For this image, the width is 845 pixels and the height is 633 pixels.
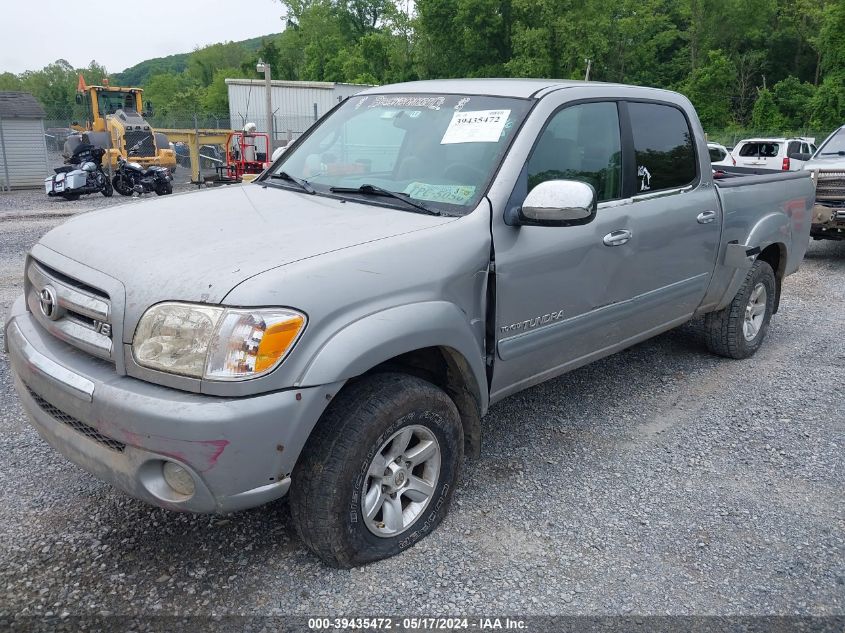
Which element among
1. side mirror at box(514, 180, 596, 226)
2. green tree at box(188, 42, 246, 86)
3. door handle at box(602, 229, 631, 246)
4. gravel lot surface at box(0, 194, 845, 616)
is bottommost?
gravel lot surface at box(0, 194, 845, 616)

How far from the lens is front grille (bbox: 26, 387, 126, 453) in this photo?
2.42m

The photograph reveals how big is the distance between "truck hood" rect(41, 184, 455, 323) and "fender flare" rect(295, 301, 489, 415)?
32 centimetres

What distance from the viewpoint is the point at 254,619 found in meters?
2.49

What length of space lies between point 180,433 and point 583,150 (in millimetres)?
2438

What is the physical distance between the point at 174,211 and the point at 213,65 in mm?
118457

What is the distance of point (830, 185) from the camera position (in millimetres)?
9484

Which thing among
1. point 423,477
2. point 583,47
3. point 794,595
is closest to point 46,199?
point 423,477

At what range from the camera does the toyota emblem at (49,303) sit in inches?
106

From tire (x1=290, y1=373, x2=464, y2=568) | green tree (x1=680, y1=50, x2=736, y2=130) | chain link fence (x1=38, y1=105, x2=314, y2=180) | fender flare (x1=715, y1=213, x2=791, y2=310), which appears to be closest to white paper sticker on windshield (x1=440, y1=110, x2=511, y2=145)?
tire (x1=290, y1=373, x2=464, y2=568)

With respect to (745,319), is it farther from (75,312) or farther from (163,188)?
(163,188)

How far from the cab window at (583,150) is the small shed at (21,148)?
18.6 meters

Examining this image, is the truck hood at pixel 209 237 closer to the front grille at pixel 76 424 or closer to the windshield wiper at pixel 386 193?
the windshield wiper at pixel 386 193

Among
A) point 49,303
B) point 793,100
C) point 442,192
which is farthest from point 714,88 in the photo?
point 49,303

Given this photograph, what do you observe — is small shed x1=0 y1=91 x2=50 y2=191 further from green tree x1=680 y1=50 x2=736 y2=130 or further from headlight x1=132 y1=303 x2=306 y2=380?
green tree x1=680 y1=50 x2=736 y2=130
